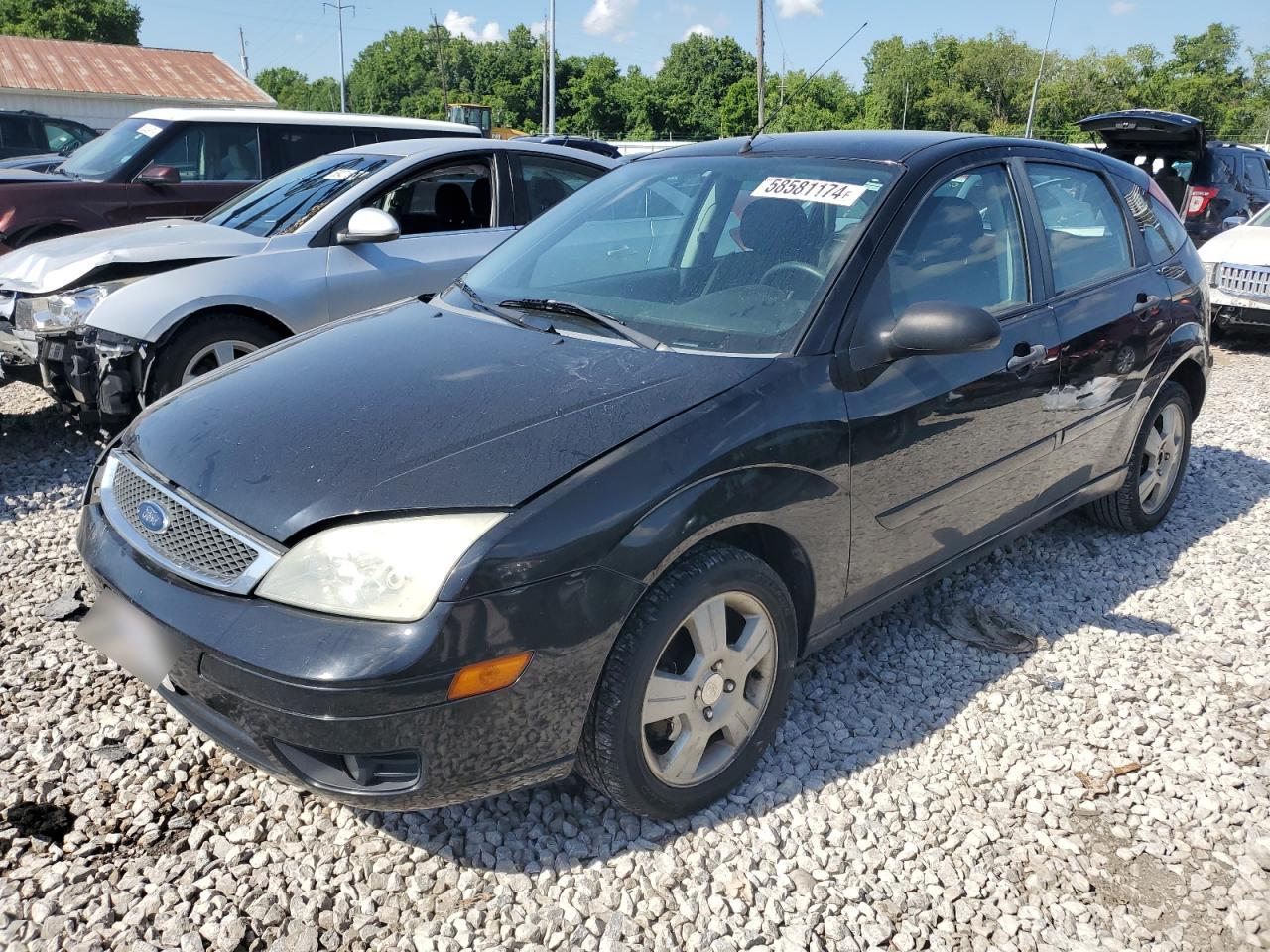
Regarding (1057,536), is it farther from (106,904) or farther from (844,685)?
(106,904)

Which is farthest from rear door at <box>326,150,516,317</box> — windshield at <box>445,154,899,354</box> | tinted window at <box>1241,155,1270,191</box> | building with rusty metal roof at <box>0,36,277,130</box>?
building with rusty metal roof at <box>0,36,277,130</box>

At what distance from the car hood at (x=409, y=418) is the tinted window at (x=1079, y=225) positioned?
1681 mm

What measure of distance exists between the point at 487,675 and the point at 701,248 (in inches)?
67.4

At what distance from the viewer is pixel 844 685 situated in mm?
3295

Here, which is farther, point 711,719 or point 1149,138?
point 1149,138

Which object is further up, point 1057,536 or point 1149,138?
point 1149,138

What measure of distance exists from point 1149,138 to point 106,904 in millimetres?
12761

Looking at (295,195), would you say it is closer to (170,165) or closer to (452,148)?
(452,148)

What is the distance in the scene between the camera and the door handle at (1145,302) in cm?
395

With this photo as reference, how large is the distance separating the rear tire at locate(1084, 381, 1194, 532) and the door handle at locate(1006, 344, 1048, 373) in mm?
1204

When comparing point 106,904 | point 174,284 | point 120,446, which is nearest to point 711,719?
point 106,904

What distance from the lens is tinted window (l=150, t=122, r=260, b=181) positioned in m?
7.66

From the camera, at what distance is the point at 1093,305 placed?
12.1ft

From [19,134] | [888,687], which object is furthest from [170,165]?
[19,134]
